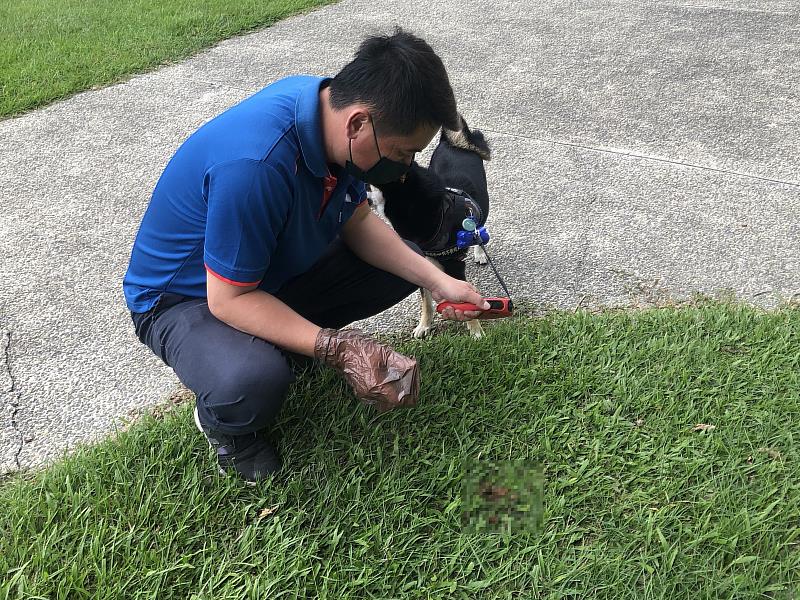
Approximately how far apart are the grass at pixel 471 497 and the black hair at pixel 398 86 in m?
1.08

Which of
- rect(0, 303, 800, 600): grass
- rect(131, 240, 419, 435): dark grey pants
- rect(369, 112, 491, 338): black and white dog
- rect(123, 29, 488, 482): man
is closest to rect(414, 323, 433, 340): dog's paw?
rect(369, 112, 491, 338): black and white dog

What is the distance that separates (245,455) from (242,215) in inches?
31.0

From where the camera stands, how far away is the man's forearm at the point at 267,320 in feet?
6.16

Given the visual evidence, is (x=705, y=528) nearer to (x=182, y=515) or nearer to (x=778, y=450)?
(x=778, y=450)

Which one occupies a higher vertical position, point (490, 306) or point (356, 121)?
point (356, 121)

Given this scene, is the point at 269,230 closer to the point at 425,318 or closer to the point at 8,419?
the point at 425,318

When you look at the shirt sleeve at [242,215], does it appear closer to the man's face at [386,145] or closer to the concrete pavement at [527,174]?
the man's face at [386,145]

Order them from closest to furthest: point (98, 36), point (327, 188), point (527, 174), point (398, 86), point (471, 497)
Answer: point (398, 86), point (327, 188), point (471, 497), point (527, 174), point (98, 36)

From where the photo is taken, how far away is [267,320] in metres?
1.91

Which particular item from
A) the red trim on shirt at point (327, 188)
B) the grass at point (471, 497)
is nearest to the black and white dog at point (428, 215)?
the grass at point (471, 497)

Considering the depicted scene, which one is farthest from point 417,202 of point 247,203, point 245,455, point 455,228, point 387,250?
point 245,455

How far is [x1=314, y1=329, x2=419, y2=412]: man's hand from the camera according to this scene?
6.33ft

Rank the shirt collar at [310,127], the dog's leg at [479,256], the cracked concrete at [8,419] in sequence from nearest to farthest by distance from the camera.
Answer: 1. the shirt collar at [310,127]
2. the cracked concrete at [8,419]
3. the dog's leg at [479,256]

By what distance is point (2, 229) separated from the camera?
11.7 ft
